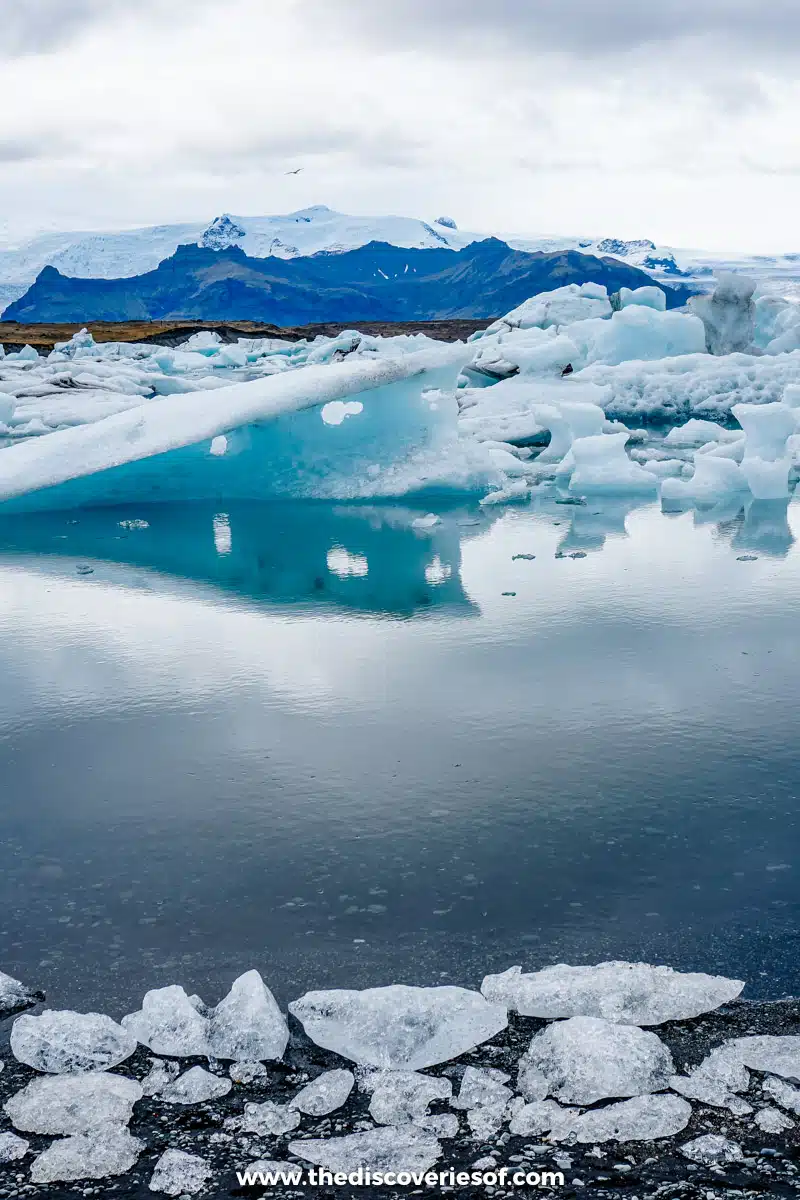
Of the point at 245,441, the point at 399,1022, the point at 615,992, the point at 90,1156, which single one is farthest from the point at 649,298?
the point at 90,1156

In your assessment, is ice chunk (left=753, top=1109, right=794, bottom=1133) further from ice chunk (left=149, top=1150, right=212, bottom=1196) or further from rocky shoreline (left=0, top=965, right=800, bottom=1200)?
ice chunk (left=149, top=1150, right=212, bottom=1196)

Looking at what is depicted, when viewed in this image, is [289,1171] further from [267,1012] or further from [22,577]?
[22,577]

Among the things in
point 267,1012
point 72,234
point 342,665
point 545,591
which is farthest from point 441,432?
point 72,234

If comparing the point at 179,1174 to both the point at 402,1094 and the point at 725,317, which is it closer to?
the point at 402,1094

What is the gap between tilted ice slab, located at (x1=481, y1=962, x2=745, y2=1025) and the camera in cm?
244

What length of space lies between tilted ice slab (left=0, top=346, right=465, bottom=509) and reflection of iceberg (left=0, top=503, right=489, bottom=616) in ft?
0.78

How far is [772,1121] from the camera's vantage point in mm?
2086

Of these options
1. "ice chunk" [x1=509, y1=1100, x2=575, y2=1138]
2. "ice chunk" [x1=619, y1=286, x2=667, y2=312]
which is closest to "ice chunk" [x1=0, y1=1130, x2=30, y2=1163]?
"ice chunk" [x1=509, y1=1100, x2=575, y2=1138]

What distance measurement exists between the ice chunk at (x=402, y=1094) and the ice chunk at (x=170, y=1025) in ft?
1.12

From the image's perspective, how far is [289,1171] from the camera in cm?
200

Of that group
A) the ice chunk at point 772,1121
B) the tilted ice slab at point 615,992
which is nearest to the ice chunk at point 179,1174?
the tilted ice slab at point 615,992

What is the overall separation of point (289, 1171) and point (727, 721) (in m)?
2.71

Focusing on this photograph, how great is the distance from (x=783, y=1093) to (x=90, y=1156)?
1396 mm

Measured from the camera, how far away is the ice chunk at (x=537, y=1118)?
82.3 inches
